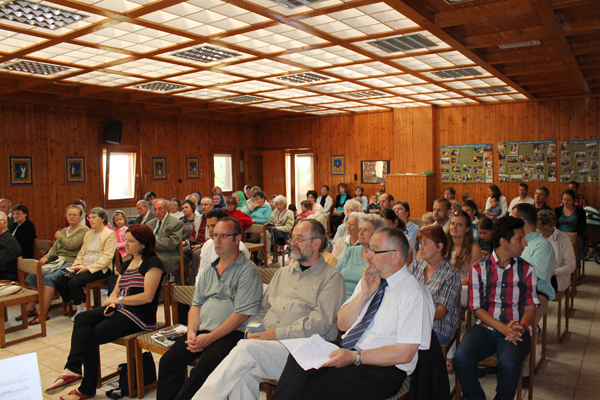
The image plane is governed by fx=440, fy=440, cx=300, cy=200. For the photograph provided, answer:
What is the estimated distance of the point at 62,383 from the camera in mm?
3332

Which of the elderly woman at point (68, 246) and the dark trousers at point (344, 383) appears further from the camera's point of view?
the elderly woman at point (68, 246)

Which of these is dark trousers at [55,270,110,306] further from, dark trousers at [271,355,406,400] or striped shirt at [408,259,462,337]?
striped shirt at [408,259,462,337]

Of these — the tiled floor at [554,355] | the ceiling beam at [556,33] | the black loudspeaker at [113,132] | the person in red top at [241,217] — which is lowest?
the tiled floor at [554,355]

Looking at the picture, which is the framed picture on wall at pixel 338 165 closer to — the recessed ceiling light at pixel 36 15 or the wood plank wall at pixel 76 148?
the wood plank wall at pixel 76 148

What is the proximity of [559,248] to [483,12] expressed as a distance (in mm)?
2499

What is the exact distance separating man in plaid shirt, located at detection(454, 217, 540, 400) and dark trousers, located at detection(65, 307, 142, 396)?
2.48 m

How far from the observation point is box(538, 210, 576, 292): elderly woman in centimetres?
424

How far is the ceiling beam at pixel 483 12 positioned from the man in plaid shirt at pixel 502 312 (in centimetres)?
246

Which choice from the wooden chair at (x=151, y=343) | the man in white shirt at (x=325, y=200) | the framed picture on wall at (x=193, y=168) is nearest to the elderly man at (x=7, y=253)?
the wooden chair at (x=151, y=343)

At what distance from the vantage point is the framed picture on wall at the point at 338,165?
13117 mm

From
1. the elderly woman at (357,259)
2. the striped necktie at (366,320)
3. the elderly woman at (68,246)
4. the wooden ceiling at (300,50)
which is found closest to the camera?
the striped necktie at (366,320)

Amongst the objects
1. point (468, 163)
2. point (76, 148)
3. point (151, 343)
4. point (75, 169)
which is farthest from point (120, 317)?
point (468, 163)

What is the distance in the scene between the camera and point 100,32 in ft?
16.3

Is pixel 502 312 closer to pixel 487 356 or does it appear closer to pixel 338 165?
pixel 487 356
